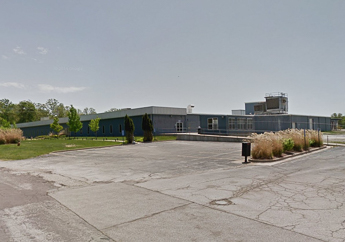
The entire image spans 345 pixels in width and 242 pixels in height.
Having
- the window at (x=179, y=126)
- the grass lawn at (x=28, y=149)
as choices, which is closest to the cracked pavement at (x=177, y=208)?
the grass lawn at (x=28, y=149)

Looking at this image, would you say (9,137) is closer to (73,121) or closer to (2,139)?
(2,139)

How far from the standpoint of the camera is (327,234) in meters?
4.59

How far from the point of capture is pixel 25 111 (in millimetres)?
110625

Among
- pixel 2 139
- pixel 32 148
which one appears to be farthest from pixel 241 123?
pixel 2 139

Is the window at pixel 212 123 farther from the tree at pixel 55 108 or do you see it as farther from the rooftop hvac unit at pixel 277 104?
the tree at pixel 55 108

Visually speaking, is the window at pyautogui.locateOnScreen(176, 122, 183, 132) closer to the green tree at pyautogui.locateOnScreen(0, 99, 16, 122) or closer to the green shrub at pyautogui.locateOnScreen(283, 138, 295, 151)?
the green shrub at pyautogui.locateOnScreen(283, 138, 295, 151)

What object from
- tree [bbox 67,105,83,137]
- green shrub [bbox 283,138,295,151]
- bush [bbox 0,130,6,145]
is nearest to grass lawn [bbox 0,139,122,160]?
bush [bbox 0,130,6,145]

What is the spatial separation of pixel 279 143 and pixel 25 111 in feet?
380

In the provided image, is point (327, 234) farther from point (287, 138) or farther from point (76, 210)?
point (287, 138)

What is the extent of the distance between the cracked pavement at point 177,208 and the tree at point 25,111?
113947mm

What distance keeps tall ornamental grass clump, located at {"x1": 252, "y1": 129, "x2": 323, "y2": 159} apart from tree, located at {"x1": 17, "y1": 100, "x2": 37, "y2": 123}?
11374 centimetres

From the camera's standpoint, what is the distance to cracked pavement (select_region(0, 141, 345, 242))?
4.71 meters

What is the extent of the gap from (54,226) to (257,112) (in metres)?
56.4

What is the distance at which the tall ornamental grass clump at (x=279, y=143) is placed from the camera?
15.3 m
